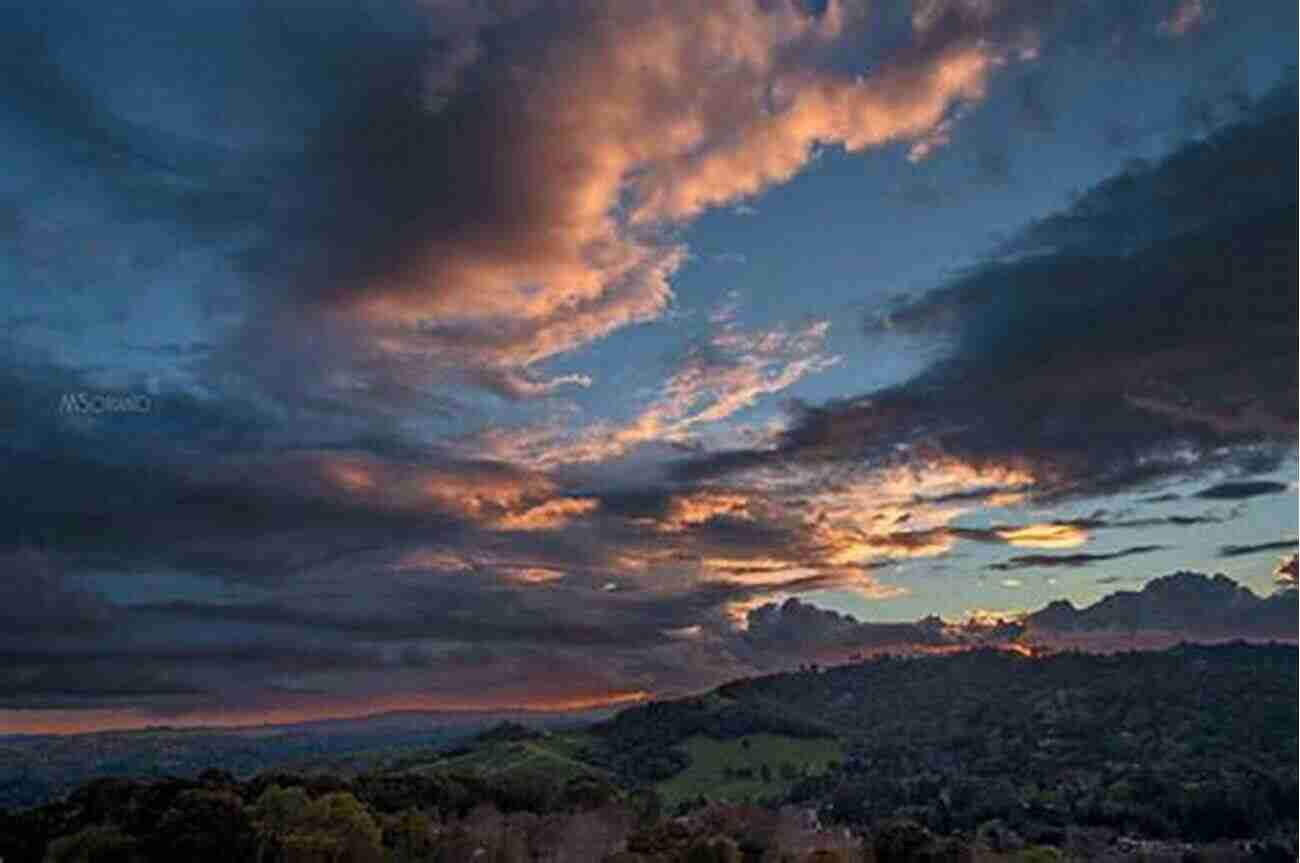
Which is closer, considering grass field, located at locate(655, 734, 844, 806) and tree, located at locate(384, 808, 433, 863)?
tree, located at locate(384, 808, 433, 863)

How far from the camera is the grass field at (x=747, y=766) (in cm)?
7069

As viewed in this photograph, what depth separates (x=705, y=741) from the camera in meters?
86.3

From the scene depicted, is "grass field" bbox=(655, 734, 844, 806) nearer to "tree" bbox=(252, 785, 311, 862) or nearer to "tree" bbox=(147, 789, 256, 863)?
"tree" bbox=(252, 785, 311, 862)

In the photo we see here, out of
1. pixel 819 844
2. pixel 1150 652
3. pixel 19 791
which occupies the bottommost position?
pixel 819 844

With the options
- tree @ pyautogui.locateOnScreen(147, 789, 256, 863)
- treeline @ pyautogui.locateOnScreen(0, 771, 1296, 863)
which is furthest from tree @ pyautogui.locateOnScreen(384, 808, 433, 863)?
tree @ pyautogui.locateOnScreen(147, 789, 256, 863)

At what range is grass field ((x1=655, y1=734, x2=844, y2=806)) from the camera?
7069 cm

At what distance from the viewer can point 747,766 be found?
7788cm

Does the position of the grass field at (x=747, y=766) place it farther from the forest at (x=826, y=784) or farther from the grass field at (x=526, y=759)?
the grass field at (x=526, y=759)

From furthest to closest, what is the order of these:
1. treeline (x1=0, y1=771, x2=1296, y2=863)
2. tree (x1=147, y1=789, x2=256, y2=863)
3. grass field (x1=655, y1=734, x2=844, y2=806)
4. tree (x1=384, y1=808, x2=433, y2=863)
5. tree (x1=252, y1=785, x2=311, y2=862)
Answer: grass field (x1=655, y1=734, x2=844, y2=806) → tree (x1=384, y1=808, x2=433, y2=863) → tree (x1=252, y1=785, x2=311, y2=862) → treeline (x1=0, y1=771, x2=1296, y2=863) → tree (x1=147, y1=789, x2=256, y2=863)

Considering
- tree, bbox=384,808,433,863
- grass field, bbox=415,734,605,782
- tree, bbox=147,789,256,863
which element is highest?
grass field, bbox=415,734,605,782

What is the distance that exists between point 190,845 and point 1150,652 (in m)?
82.5

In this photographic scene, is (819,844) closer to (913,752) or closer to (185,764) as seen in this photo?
(185,764)

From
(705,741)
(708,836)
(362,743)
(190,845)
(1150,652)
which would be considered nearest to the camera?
(190,845)

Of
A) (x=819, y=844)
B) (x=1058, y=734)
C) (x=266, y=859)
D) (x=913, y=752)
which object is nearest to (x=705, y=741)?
(x=913, y=752)
